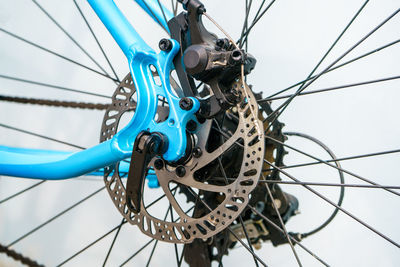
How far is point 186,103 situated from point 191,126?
0.06 meters

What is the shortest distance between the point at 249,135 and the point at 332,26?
704mm

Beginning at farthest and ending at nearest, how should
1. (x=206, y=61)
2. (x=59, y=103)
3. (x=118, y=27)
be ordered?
(x=59, y=103) → (x=118, y=27) → (x=206, y=61)

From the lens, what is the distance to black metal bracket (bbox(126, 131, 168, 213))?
0.74 meters

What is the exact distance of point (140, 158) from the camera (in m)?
0.74


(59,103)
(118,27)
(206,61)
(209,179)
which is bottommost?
(209,179)

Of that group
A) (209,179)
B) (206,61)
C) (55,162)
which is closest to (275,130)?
(209,179)

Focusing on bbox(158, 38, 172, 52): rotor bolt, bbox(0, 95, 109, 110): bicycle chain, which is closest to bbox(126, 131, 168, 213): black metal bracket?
bbox(158, 38, 172, 52): rotor bolt

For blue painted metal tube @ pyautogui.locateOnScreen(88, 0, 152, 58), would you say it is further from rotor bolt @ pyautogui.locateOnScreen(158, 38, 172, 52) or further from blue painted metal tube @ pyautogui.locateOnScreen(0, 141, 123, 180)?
blue painted metal tube @ pyautogui.locateOnScreen(0, 141, 123, 180)

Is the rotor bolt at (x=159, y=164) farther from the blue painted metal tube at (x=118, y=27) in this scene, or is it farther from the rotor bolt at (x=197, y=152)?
the blue painted metal tube at (x=118, y=27)

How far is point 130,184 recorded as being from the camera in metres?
0.75

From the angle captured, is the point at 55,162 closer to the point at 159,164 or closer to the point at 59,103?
the point at 159,164

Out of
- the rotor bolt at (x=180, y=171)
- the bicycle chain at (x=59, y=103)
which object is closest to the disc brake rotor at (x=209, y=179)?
the rotor bolt at (x=180, y=171)

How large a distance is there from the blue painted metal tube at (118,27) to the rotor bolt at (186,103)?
12 cm

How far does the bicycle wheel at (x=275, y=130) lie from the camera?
114cm
